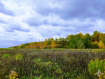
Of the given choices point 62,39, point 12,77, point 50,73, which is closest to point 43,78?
point 50,73

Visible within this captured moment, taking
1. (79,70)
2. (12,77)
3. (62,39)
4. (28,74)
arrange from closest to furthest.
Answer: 1. (12,77)
2. (28,74)
3. (79,70)
4. (62,39)

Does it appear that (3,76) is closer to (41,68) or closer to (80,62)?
(41,68)

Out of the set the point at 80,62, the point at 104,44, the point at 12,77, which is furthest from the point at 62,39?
the point at 12,77

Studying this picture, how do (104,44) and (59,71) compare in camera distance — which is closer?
(59,71)

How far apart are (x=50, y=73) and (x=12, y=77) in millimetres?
2134

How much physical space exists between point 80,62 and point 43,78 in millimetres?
3320

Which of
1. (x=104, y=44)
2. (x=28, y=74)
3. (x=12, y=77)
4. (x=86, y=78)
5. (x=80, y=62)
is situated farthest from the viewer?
(x=104, y=44)

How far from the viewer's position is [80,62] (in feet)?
20.9

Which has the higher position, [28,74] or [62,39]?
[62,39]

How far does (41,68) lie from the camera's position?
5523 mm

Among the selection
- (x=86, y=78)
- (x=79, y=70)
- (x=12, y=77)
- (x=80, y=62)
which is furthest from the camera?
(x=80, y=62)

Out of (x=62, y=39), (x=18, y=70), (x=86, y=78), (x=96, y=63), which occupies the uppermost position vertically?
(x=62, y=39)

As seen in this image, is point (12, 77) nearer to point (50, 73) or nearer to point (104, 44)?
point (50, 73)

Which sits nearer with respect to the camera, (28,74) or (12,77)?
(12,77)
